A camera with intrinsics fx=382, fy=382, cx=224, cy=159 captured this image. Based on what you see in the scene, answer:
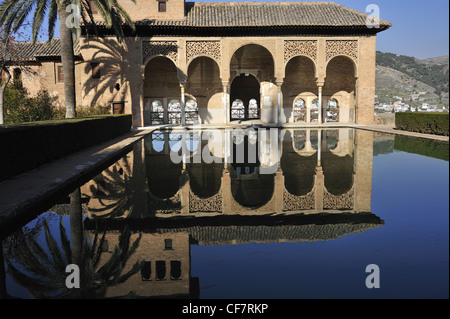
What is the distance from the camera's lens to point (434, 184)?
6.58 m

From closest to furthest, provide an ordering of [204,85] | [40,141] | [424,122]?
[40,141] → [424,122] → [204,85]

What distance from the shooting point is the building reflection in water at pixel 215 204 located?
3.60m

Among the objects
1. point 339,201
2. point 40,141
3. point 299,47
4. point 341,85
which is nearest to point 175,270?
point 339,201

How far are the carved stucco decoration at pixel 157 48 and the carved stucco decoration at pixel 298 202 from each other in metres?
17.0

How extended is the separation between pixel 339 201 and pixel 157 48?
17.9 metres

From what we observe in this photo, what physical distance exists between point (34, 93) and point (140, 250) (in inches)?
902

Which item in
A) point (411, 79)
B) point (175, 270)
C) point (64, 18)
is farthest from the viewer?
point (411, 79)

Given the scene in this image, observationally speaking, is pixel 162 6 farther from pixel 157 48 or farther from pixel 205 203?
pixel 205 203

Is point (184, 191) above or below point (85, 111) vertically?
below

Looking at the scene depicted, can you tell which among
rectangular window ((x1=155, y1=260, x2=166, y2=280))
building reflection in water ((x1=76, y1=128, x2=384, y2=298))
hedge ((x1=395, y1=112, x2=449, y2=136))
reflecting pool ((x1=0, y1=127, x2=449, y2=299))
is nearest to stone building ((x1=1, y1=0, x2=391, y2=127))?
hedge ((x1=395, y1=112, x2=449, y2=136))

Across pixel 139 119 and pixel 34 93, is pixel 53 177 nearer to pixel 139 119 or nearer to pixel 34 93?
pixel 139 119

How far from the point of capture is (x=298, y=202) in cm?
562

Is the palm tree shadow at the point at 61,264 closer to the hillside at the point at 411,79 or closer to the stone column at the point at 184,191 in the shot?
the stone column at the point at 184,191
